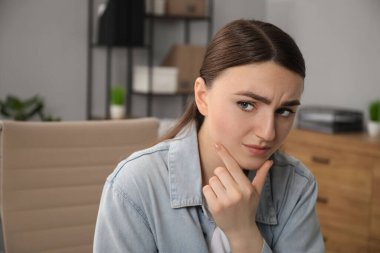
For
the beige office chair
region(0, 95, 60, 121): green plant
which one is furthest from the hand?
region(0, 95, 60, 121): green plant

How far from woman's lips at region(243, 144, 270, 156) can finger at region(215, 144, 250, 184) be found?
49mm

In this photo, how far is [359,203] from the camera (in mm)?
3375

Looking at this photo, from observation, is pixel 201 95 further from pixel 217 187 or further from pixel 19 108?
pixel 19 108

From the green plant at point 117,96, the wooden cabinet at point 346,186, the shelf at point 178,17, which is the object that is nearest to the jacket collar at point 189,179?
the wooden cabinet at point 346,186

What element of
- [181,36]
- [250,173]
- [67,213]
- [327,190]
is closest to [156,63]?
[181,36]

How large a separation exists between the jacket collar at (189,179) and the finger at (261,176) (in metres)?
0.10

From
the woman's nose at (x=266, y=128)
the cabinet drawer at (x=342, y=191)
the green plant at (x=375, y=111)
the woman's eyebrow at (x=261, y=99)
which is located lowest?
the cabinet drawer at (x=342, y=191)

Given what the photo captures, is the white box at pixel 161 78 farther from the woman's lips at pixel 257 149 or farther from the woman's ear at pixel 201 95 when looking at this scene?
the woman's lips at pixel 257 149

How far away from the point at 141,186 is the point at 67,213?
22.8 inches

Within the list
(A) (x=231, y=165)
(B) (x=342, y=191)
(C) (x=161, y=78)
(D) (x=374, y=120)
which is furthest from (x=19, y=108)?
(A) (x=231, y=165)

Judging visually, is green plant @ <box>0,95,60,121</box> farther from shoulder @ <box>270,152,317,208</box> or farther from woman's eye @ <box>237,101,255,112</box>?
woman's eye @ <box>237,101,255,112</box>

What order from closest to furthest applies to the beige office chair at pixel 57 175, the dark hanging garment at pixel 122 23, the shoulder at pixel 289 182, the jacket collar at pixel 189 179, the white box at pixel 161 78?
the jacket collar at pixel 189 179 < the shoulder at pixel 289 182 < the beige office chair at pixel 57 175 < the dark hanging garment at pixel 122 23 < the white box at pixel 161 78

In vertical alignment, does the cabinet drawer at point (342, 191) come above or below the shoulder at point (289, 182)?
below

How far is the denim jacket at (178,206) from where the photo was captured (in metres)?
1.30
